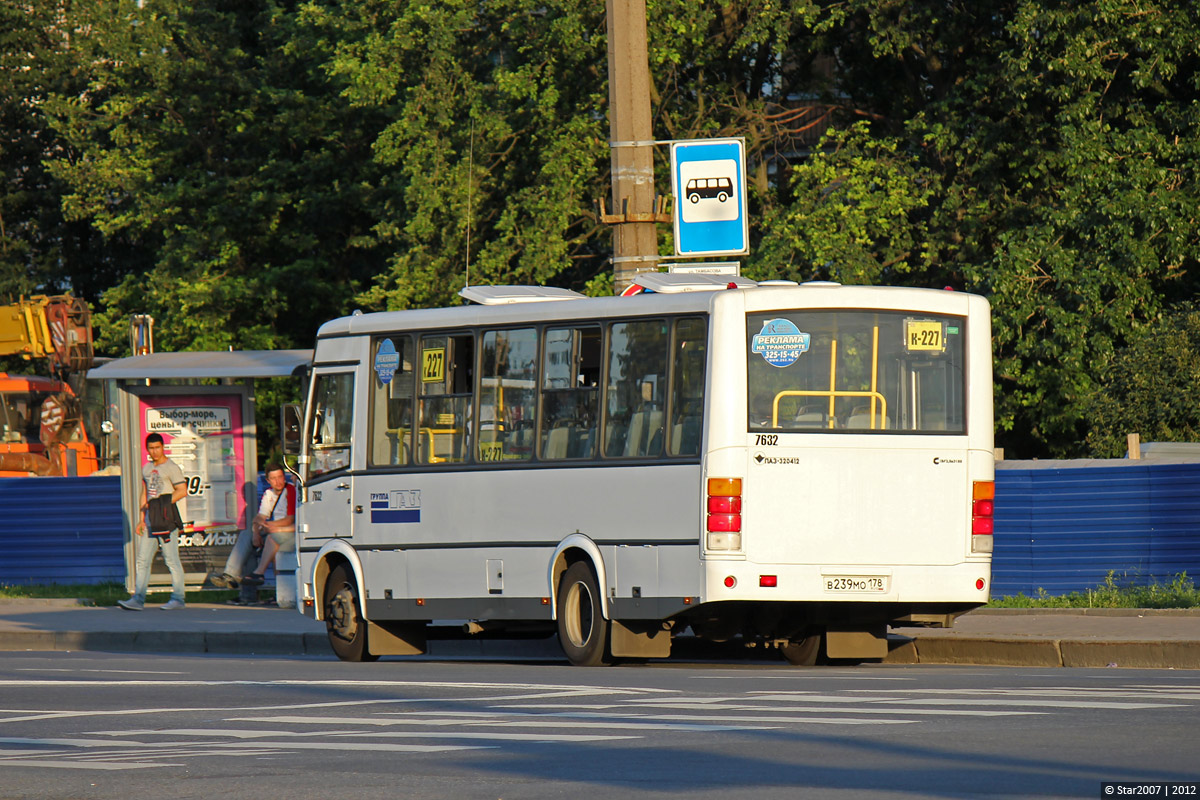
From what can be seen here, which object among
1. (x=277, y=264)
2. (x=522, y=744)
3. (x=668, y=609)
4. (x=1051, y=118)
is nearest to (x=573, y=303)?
(x=668, y=609)

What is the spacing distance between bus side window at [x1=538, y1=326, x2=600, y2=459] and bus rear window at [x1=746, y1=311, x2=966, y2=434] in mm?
1617

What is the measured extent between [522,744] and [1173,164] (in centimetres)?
2071

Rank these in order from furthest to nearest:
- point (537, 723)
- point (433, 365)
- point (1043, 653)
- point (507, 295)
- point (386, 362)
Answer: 1. point (386, 362)
2. point (433, 365)
3. point (507, 295)
4. point (1043, 653)
5. point (537, 723)

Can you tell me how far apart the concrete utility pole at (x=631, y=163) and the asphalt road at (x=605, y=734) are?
4668 millimetres

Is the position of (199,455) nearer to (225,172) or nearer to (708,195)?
(708,195)

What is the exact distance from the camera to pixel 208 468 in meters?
24.4

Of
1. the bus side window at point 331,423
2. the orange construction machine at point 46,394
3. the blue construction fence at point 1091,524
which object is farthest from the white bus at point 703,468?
the orange construction machine at point 46,394

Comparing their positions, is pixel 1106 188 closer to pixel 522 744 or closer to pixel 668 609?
pixel 668 609

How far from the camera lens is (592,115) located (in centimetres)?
3173

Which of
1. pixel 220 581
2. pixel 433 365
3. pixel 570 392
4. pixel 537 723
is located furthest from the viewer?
pixel 220 581

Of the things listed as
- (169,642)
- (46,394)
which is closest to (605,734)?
(169,642)

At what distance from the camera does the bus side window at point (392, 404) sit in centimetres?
1666

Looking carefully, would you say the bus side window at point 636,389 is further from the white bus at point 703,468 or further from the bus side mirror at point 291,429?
the bus side mirror at point 291,429

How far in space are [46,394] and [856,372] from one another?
103ft
